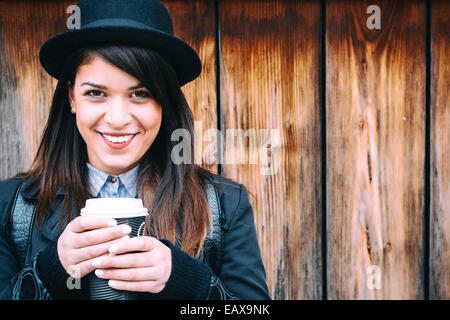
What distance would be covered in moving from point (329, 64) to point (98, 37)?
0.79m

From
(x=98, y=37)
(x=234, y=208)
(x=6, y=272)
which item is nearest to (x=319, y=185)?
(x=234, y=208)

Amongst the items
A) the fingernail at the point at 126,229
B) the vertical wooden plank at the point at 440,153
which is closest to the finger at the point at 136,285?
the fingernail at the point at 126,229

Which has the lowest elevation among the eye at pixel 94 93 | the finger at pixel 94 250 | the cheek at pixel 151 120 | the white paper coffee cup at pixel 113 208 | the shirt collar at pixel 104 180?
the finger at pixel 94 250

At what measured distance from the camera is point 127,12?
94 centimetres

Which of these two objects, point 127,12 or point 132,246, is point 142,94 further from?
point 132,246

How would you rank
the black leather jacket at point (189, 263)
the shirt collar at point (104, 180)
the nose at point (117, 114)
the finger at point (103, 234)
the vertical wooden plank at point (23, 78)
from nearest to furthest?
1. the finger at point (103, 234)
2. the black leather jacket at point (189, 263)
3. the nose at point (117, 114)
4. the shirt collar at point (104, 180)
5. the vertical wooden plank at point (23, 78)

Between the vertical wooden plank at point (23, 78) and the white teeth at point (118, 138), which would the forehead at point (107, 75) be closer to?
the white teeth at point (118, 138)

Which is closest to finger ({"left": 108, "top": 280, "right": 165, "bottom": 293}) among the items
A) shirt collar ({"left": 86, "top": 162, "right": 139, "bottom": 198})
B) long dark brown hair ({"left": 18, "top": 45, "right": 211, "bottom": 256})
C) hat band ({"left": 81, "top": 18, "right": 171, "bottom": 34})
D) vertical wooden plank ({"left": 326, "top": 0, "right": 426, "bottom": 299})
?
long dark brown hair ({"left": 18, "top": 45, "right": 211, "bottom": 256})

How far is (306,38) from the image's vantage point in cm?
134

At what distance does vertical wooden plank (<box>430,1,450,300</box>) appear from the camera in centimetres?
133

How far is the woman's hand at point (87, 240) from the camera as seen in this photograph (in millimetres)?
698

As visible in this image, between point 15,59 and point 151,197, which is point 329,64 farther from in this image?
point 15,59

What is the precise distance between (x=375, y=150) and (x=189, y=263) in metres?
0.82

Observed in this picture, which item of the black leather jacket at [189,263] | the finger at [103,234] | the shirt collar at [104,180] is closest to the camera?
the finger at [103,234]
